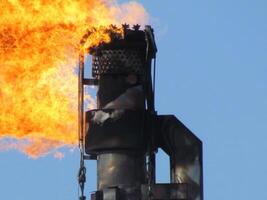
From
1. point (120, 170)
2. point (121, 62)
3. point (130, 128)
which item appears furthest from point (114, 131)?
point (121, 62)

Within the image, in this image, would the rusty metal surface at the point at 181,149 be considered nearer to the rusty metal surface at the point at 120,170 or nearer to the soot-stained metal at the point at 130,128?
the soot-stained metal at the point at 130,128

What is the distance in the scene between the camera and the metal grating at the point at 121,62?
47.5 feet

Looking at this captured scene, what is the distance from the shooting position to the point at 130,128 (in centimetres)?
1420

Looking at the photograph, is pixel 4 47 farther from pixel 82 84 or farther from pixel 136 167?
pixel 136 167

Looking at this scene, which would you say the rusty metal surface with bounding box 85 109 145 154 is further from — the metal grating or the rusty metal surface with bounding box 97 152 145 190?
the metal grating

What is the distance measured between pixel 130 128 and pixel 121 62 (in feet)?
6.43

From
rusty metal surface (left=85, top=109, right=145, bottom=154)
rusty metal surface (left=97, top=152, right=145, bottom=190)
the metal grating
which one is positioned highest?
the metal grating

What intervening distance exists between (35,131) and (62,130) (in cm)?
87

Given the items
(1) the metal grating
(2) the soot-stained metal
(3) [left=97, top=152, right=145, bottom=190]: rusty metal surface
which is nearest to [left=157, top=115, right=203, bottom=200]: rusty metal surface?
(2) the soot-stained metal

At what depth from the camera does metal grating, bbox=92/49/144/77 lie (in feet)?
47.5

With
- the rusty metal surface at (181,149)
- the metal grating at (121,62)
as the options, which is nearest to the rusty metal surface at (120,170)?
the rusty metal surface at (181,149)

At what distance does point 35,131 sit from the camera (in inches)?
609

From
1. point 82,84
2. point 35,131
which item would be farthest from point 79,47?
point 35,131

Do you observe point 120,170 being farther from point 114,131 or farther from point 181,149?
point 181,149
